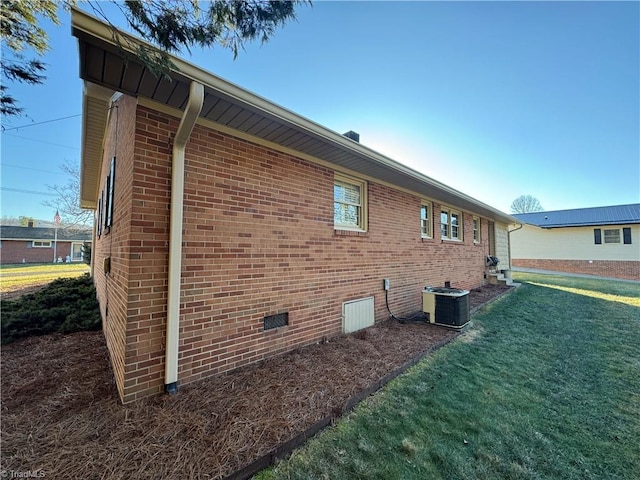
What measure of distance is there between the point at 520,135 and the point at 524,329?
888 centimetres

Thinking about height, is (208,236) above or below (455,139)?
below

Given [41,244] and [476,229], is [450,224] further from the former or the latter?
[41,244]

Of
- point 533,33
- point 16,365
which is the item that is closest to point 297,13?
point 16,365

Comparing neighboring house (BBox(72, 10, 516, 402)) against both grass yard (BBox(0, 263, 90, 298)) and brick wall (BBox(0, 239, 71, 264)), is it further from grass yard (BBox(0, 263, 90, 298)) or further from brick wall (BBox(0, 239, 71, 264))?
brick wall (BBox(0, 239, 71, 264))

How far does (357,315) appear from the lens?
507cm

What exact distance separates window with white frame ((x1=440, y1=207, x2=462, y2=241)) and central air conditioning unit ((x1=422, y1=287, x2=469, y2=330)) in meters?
3.26

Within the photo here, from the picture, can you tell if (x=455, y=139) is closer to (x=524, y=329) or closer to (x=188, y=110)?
(x=524, y=329)

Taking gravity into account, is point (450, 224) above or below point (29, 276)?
above

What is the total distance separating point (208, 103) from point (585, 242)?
86.7ft

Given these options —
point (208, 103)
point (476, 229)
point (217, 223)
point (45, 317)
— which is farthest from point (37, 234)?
point (476, 229)

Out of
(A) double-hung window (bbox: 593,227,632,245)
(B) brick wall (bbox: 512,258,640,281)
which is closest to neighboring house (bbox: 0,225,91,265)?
(B) brick wall (bbox: 512,258,640,281)

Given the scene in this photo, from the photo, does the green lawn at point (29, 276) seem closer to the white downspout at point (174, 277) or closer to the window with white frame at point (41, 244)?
the white downspout at point (174, 277)

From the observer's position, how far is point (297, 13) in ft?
8.89

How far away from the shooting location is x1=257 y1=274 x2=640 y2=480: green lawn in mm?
2002
